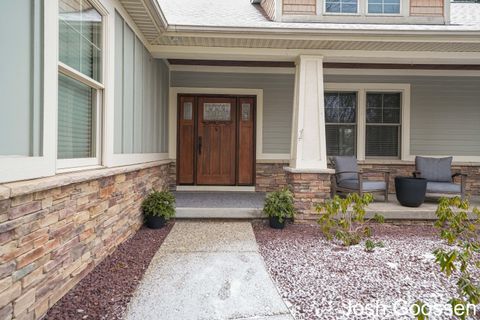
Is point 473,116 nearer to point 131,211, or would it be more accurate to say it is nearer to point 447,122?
point 447,122

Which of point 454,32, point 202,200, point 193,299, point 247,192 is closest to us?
point 193,299

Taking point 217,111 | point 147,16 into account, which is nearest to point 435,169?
point 217,111

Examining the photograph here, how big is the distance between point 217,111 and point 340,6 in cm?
315

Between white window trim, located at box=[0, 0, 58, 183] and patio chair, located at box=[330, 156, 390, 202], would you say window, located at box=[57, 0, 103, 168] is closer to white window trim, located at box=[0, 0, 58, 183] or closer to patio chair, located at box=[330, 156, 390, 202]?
white window trim, located at box=[0, 0, 58, 183]

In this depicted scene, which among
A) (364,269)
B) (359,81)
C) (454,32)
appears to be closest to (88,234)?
(364,269)

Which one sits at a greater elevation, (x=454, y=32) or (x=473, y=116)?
(x=454, y=32)

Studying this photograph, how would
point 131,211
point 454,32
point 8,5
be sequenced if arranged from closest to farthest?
1. point 8,5
2. point 131,211
3. point 454,32

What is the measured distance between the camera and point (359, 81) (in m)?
6.59

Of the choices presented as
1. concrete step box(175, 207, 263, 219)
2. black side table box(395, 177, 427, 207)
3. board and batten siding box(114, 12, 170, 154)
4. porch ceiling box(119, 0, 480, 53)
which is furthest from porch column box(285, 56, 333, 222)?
board and batten siding box(114, 12, 170, 154)

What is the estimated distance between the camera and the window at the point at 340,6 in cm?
564

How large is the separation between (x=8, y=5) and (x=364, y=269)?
141 inches

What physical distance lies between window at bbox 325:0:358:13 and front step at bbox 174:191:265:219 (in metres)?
3.80

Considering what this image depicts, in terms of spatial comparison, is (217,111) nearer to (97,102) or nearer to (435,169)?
(97,102)

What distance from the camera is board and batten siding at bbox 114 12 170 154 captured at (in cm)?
352
